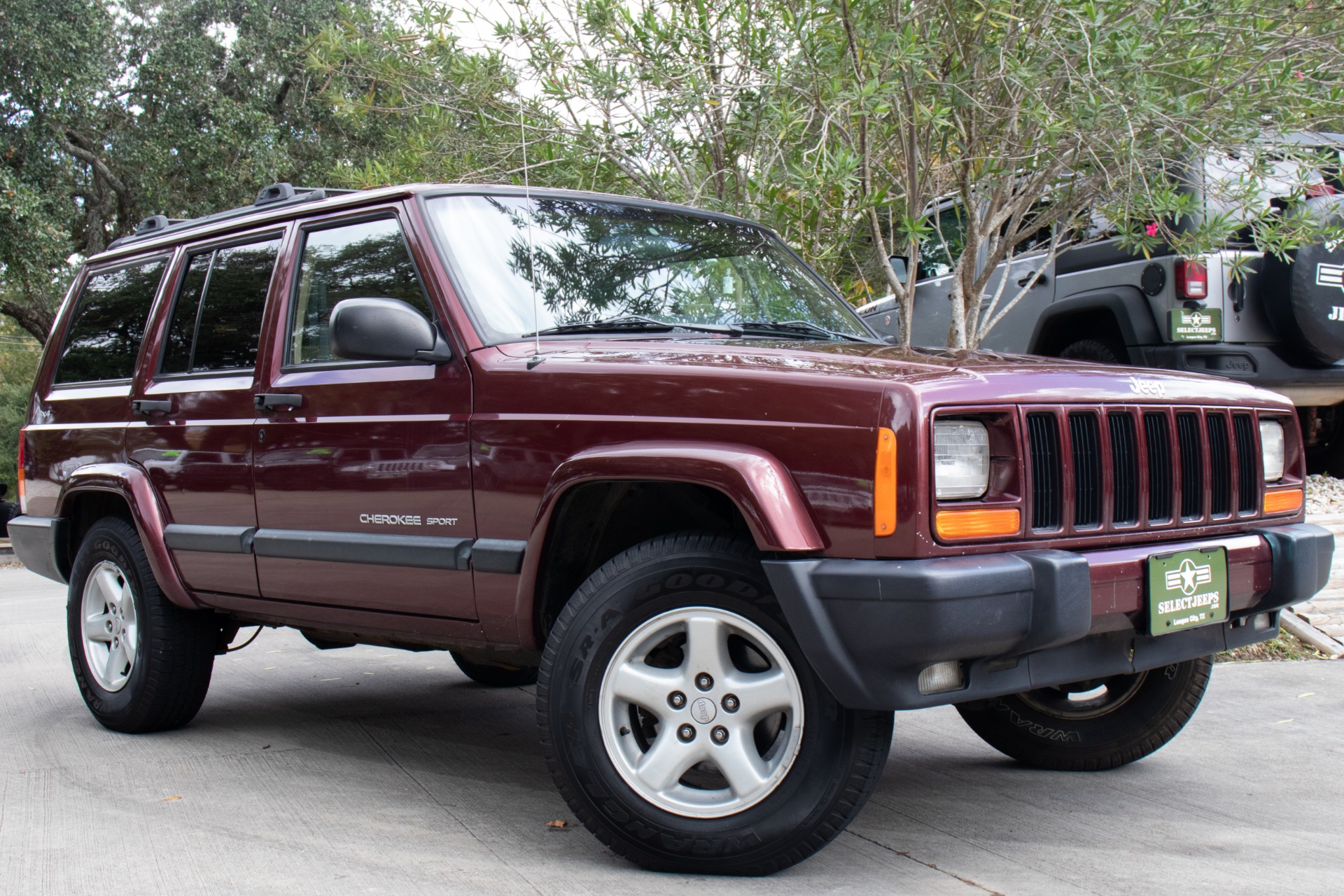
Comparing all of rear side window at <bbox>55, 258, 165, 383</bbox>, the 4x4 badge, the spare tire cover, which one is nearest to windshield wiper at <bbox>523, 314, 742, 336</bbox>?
rear side window at <bbox>55, 258, 165, 383</bbox>

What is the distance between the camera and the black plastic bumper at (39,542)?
5426 mm

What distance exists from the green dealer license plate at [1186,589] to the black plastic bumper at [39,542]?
441 cm

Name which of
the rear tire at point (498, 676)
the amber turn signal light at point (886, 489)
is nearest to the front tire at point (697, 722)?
the amber turn signal light at point (886, 489)

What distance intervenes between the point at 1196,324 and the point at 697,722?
18.3 ft

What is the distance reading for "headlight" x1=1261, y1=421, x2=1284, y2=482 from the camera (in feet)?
12.5

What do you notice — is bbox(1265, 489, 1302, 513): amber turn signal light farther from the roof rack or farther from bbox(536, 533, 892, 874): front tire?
the roof rack

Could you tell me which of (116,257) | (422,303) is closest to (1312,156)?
(422,303)

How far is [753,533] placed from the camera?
2.96 meters

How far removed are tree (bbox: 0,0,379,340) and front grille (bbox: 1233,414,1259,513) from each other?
15428 millimetres

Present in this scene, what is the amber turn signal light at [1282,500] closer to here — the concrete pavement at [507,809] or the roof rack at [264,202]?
the concrete pavement at [507,809]

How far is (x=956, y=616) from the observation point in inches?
110

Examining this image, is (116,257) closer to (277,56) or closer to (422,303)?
(422,303)

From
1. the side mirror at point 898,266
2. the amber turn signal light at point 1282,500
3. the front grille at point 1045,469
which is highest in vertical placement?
the side mirror at point 898,266

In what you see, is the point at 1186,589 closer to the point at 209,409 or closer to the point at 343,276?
the point at 343,276
